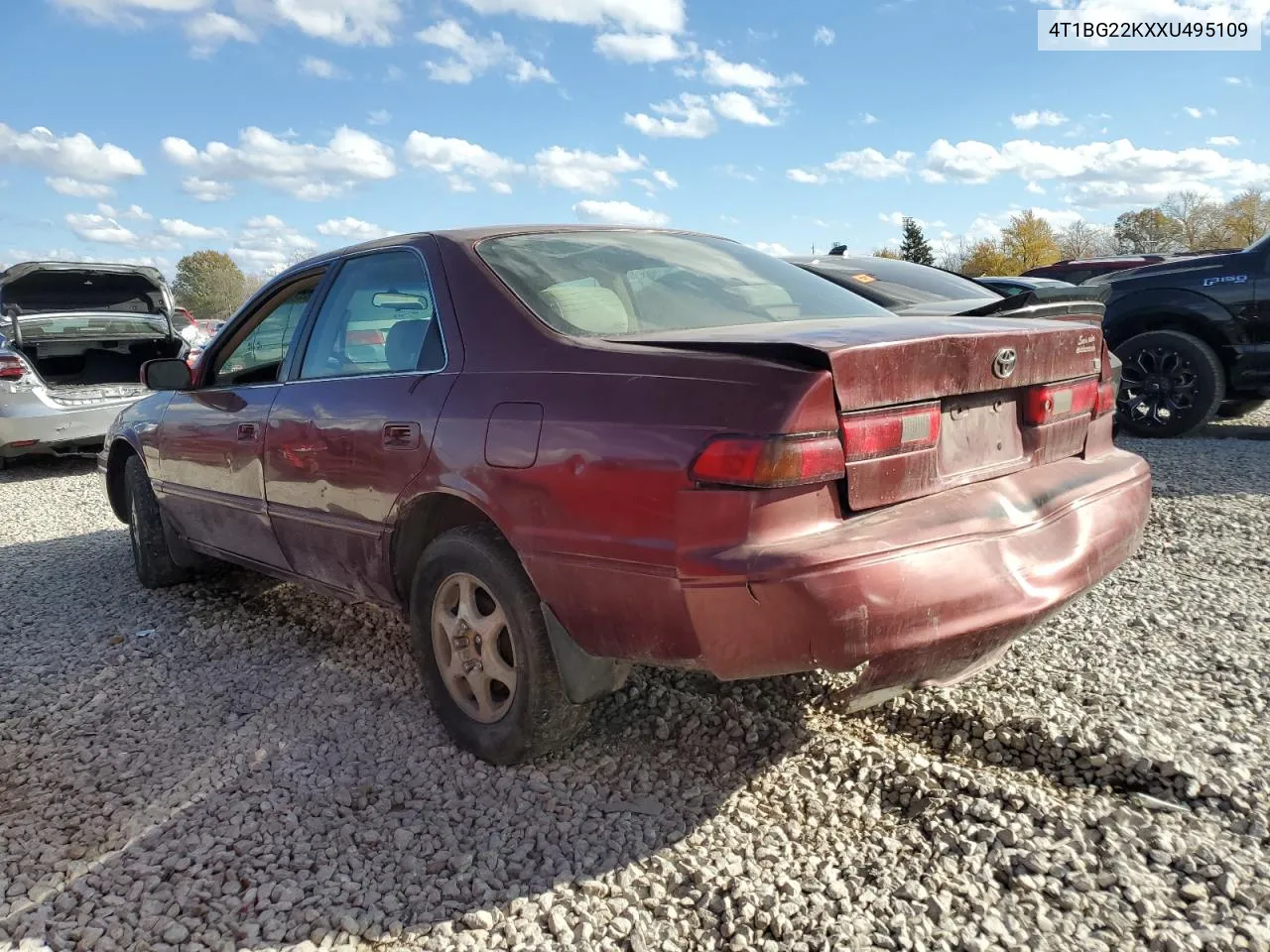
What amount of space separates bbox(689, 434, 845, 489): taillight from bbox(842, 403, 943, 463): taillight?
0.07 metres

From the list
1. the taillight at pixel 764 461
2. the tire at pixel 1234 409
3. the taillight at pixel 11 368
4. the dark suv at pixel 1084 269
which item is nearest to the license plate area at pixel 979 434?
the taillight at pixel 764 461

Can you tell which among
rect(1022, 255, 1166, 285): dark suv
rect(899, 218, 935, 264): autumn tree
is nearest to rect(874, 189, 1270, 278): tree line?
rect(899, 218, 935, 264): autumn tree

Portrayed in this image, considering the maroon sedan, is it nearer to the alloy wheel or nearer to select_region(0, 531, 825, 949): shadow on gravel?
the alloy wheel

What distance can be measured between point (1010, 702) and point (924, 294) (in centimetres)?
369

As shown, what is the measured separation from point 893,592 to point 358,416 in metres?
1.79

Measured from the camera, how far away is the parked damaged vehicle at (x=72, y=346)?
8.12 meters

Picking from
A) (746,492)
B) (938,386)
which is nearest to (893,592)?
(746,492)

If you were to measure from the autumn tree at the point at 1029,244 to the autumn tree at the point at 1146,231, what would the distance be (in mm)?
4250

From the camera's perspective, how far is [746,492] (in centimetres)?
202

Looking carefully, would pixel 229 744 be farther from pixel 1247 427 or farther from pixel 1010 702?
pixel 1247 427

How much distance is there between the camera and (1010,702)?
9.43 feet

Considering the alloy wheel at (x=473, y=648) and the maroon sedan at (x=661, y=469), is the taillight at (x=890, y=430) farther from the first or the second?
the alloy wheel at (x=473, y=648)

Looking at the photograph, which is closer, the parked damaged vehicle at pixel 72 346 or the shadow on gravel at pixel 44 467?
the parked damaged vehicle at pixel 72 346

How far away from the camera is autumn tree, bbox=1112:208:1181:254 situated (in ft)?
196
